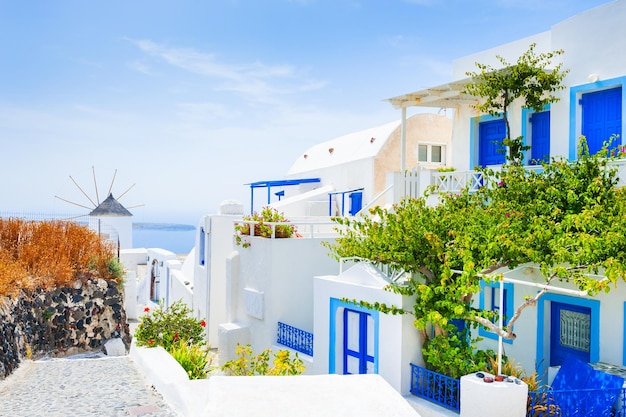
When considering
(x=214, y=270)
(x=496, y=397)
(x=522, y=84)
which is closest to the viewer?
(x=496, y=397)

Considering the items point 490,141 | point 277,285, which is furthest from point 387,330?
point 490,141

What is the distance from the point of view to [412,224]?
11.3m

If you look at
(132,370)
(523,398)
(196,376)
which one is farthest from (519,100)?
(132,370)

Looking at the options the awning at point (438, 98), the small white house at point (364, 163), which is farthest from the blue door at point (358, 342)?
the small white house at point (364, 163)

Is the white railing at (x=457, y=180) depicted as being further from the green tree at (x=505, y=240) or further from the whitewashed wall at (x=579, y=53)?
the whitewashed wall at (x=579, y=53)

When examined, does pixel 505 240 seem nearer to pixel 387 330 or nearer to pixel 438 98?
pixel 387 330

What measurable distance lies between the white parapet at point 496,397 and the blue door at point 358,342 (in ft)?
10.7

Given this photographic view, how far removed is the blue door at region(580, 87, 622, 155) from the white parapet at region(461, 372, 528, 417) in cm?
653

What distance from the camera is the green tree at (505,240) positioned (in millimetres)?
9438

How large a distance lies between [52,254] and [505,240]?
1222 centimetres

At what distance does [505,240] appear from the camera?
32.9 feet

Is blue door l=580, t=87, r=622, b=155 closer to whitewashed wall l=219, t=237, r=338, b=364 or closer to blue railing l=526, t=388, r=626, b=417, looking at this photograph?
blue railing l=526, t=388, r=626, b=417

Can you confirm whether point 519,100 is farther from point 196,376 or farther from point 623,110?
point 196,376

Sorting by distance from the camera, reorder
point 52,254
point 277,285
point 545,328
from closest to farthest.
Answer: point 545,328, point 52,254, point 277,285
